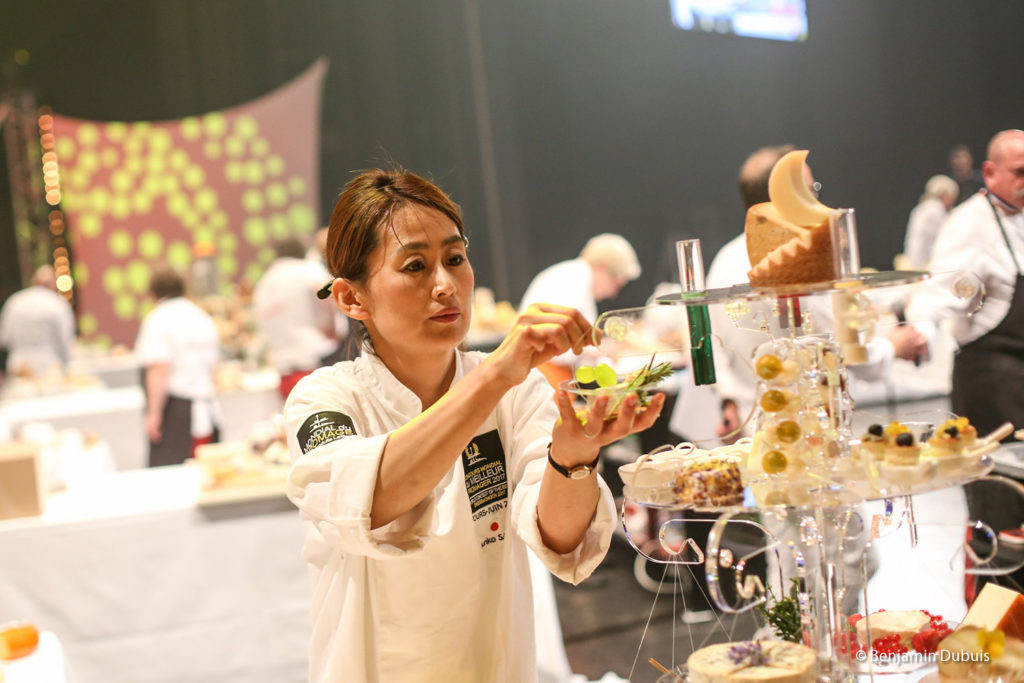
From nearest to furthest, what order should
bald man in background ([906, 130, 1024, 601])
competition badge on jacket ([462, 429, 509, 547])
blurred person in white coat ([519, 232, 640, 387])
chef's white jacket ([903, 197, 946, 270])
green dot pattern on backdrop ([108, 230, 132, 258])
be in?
competition badge on jacket ([462, 429, 509, 547]) → bald man in background ([906, 130, 1024, 601]) → blurred person in white coat ([519, 232, 640, 387]) → chef's white jacket ([903, 197, 946, 270]) → green dot pattern on backdrop ([108, 230, 132, 258])

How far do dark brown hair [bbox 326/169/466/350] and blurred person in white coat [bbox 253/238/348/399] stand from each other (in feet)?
12.1

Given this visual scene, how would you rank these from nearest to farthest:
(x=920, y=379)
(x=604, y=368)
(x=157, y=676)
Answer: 1. (x=604, y=368)
2. (x=157, y=676)
3. (x=920, y=379)

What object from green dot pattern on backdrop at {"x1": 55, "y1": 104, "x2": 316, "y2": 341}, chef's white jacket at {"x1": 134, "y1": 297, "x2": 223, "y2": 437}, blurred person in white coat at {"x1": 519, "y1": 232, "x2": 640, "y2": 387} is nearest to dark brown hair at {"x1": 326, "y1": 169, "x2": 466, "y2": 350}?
blurred person in white coat at {"x1": 519, "y1": 232, "x2": 640, "y2": 387}

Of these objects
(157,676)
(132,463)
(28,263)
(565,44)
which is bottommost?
(157,676)

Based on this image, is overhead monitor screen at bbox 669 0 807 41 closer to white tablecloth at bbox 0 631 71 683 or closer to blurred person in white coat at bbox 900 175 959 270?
blurred person in white coat at bbox 900 175 959 270

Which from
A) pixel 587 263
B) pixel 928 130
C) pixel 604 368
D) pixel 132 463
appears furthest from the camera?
pixel 928 130

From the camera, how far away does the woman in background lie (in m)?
1.08

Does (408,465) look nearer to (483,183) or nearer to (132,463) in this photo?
(132,463)

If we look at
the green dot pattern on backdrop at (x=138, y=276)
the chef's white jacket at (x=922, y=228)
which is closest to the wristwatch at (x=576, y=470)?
the chef's white jacket at (x=922, y=228)

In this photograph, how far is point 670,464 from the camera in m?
1.03

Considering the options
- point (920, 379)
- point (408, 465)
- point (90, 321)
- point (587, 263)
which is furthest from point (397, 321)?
point (90, 321)

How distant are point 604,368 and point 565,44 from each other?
7057mm

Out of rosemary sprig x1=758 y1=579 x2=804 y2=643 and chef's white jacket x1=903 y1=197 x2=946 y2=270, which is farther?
chef's white jacket x1=903 y1=197 x2=946 y2=270

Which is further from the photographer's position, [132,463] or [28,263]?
[28,263]
